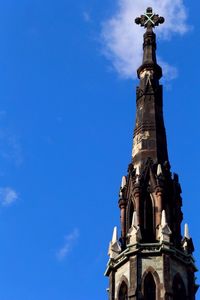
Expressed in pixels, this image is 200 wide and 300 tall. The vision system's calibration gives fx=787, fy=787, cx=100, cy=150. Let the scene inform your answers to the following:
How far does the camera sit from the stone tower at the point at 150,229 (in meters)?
45.7

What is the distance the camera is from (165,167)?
169ft

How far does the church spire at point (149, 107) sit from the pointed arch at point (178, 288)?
888 cm

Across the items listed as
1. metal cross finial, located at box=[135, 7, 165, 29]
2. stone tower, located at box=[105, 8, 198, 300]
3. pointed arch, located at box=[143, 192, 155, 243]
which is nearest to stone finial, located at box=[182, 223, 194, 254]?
stone tower, located at box=[105, 8, 198, 300]

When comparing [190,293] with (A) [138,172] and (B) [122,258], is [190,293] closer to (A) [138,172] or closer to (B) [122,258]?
(B) [122,258]

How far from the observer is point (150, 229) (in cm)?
4878

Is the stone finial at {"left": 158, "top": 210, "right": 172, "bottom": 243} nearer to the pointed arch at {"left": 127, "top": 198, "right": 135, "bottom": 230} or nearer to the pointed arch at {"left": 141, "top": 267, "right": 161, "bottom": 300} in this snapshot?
the pointed arch at {"left": 141, "top": 267, "right": 161, "bottom": 300}

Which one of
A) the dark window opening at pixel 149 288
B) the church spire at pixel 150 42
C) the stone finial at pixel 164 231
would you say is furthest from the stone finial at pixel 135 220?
the church spire at pixel 150 42

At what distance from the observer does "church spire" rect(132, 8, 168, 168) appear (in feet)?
174

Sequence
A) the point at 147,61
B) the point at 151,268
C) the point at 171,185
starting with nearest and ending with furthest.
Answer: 1. the point at 151,268
2. the point at 171,185
3. the point at 147,61

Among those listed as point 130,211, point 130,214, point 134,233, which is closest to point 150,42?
point 130,211

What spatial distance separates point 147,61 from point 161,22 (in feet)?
14.7

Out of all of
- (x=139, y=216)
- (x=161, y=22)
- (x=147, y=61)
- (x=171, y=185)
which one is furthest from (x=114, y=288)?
(x=161, y=22)

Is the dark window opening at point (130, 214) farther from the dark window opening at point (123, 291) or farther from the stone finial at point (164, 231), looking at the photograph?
the dark window opening at point (123, 291)

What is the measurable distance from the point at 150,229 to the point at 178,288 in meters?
4.44
